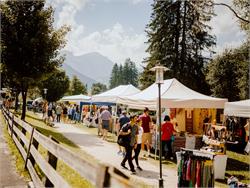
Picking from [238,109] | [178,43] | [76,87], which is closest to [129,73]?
[76,87]

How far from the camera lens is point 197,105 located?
15289 mm

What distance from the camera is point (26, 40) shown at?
22297mm

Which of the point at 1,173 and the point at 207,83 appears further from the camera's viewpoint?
the point at 207,83

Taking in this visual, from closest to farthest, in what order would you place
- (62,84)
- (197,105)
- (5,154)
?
1. (5,154)
2. (197,105)
3. (62,84)

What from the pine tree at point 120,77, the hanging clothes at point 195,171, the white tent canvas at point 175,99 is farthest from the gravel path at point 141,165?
the pine tree at point 120,77

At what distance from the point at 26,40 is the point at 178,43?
21.9 m

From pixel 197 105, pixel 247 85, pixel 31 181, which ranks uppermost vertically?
pixel 247 85

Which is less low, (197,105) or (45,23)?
(45,23)

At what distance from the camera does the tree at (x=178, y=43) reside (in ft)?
130

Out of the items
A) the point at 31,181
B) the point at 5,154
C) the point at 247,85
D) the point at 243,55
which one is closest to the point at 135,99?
the point at 5,154

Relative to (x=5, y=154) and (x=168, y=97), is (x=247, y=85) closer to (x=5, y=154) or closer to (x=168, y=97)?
(x=168, y=97)

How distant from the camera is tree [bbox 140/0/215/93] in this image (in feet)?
130

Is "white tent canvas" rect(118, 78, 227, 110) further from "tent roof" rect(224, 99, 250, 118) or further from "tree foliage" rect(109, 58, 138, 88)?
"tree foliage" rect(109, 58, 138, 88)

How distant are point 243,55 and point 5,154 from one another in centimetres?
3195
